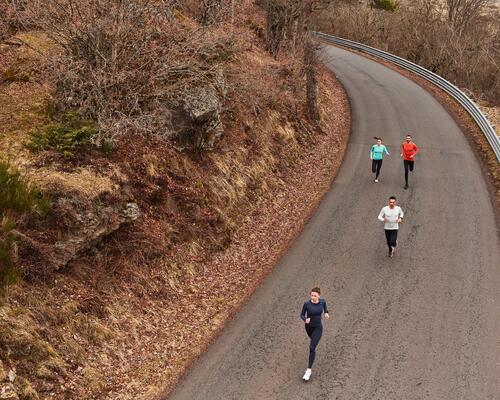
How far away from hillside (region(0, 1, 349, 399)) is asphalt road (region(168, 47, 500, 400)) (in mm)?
747

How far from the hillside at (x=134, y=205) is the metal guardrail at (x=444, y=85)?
24.7 ft

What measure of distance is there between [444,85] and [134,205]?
2271cm

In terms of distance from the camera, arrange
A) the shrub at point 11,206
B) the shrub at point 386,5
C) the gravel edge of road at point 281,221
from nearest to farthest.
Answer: the shrub at point 11,206, the gravel edge of road at point 281,221, the shrub at point 386,5

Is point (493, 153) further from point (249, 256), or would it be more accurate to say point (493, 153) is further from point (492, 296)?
point (249, 256)

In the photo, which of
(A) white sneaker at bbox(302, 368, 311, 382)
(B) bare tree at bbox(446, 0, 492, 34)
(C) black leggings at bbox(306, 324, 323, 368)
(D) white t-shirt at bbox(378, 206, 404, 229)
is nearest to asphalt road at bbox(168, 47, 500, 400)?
(A) white sneaker at bbox(302, 368, 311, 382)

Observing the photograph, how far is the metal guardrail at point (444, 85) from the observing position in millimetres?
20423

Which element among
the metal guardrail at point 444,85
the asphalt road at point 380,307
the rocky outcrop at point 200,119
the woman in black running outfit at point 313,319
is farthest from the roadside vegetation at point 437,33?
the woman in black running outfit at point 313,319

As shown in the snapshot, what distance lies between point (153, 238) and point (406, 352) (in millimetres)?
6074

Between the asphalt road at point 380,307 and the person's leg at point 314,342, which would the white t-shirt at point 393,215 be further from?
the person's leg at point 314,342

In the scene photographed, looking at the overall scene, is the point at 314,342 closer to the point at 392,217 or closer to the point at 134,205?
the point at 392,217

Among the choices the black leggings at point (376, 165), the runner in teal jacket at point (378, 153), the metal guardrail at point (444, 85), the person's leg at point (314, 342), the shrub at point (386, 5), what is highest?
the shrub at point (386, 5)

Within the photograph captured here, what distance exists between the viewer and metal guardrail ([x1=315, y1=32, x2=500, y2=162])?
20.4 m

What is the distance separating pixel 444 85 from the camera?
28250mm

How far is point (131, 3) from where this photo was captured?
13.4 meters
